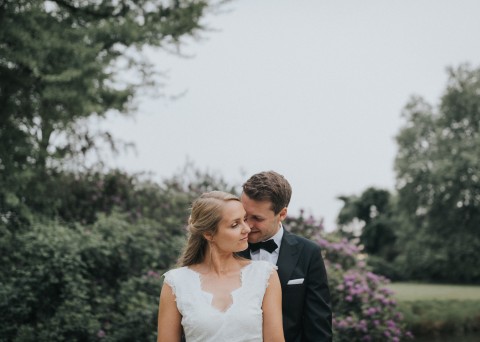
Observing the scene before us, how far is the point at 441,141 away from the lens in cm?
3184

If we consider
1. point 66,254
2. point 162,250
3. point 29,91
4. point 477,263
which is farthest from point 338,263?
point 477,263

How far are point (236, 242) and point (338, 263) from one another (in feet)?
23.2

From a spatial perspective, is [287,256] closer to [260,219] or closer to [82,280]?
[260,219]

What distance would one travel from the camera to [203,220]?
2.90 metres

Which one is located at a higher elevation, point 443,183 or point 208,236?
point 443,183

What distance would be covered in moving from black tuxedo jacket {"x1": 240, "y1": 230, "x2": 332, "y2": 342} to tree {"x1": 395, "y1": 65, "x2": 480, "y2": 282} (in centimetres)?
2791

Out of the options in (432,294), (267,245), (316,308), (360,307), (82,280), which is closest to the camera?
(316,308)

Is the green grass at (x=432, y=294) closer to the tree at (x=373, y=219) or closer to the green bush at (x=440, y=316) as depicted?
the green bush at (x=440, y=316)

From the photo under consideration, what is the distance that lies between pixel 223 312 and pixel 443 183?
2927cm

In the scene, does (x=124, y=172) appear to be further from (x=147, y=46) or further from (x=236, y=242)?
(x=236, y=242)

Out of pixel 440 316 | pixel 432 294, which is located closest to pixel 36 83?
pixel 440 316

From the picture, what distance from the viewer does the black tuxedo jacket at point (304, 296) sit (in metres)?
3.08

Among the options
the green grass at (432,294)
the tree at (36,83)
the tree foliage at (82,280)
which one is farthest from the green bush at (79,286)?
the green grass at (432,294)

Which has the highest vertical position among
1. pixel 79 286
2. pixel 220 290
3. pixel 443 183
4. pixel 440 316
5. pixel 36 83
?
pixel 36 83
